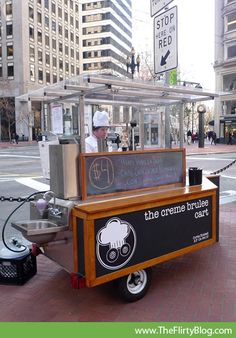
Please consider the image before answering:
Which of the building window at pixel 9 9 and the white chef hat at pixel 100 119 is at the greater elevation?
the building window at pixel 9 9

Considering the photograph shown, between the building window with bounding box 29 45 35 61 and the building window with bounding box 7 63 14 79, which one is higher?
the building window with bounding box 29 45 35 61

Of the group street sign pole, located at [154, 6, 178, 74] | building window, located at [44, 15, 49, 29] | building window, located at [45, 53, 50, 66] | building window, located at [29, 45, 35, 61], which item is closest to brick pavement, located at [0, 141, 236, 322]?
street sign pole, located at [154, 6, 178, 74]

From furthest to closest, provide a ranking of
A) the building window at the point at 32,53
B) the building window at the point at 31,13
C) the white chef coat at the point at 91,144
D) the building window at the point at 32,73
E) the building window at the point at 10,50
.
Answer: the building window at the point at 31,13, the building window at the point at 32,53, the building window at the point at 32,73, the building window at the point at 10,50, the white chef coat at the point at 91,144

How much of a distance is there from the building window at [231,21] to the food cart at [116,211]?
150 ft

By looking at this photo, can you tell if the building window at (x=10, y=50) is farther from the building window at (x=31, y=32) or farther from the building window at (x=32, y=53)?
the building window at (x=31, y=32)

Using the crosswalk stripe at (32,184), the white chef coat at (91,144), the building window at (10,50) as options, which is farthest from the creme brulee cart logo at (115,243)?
the building window at (10,50)

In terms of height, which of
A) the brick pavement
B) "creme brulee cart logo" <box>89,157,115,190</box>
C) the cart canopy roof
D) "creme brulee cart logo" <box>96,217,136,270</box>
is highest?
the cart canopy roof

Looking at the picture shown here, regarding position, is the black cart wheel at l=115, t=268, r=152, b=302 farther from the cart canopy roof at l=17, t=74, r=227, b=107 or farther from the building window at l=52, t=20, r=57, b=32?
the building window at l=52, t=20, r=57, b=32

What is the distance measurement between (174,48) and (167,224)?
10.7ft

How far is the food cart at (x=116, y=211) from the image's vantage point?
342cm

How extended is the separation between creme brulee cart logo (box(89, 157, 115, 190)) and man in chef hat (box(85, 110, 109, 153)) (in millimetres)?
296

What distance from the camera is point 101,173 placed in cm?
388

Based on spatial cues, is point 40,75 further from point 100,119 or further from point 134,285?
point 134,285

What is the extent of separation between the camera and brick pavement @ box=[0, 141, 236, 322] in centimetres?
341
